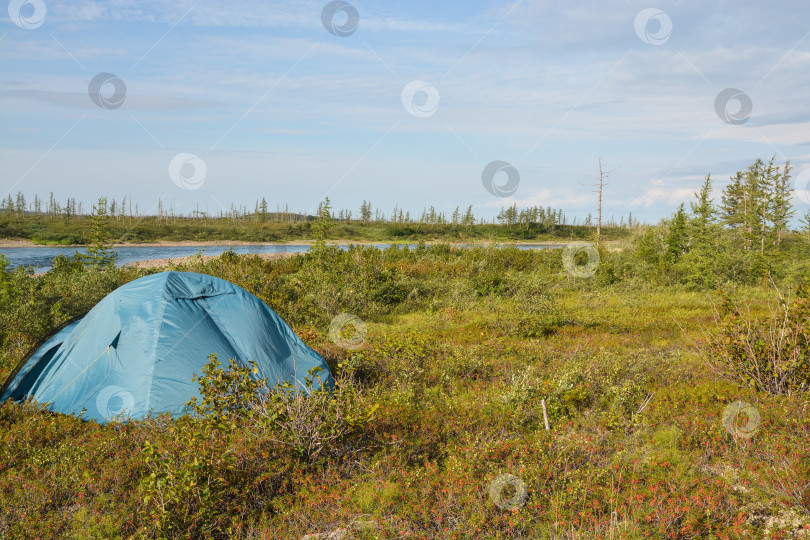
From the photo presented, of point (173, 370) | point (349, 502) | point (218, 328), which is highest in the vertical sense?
point (218, 328)

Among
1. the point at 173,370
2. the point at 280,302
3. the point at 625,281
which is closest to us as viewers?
the point at 173,370

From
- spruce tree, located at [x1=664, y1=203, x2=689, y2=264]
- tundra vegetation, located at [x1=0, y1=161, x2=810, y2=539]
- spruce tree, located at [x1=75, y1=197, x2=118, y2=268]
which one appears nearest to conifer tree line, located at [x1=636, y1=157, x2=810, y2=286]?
spruce tree, located at [x1=664, y1=203, x2=689, y2=264]

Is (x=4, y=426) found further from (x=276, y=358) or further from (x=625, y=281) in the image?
(x=625, y=281)

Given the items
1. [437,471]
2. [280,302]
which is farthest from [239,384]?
[280,302]

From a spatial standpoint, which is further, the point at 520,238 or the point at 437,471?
the point at 520,238

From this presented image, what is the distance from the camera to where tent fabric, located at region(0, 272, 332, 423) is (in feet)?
24.1

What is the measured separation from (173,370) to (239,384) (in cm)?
181

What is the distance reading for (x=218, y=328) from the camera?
8109 mm

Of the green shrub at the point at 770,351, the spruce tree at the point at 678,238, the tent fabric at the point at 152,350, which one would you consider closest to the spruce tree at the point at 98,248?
the tent fabric at the point at 152,350

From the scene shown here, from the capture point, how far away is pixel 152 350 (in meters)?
7.47

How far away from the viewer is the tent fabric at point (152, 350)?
7340mm

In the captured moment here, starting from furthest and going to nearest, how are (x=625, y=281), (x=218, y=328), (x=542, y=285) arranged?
1. (x=625, y=281)
2. (x=542, y=285)
3. (x=218, y=328)

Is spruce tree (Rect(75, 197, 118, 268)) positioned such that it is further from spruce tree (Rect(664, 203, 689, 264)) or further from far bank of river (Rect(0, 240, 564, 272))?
spruce tree (Rect(664, 203, 689, 264))

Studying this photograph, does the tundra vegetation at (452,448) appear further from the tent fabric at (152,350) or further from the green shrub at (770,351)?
the tent fabric at (152,350)
